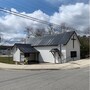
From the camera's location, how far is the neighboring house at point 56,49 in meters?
30.6

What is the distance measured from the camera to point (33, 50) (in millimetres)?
34156

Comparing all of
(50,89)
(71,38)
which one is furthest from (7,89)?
(71,38)

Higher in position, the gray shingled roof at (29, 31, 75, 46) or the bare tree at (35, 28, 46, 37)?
the bare tree at (35, 28, 46, 37)

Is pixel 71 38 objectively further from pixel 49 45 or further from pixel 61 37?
pixel 49 45

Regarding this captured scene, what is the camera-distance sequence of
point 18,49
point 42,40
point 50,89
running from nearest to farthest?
point 50,89, point 18,49, point 42,40

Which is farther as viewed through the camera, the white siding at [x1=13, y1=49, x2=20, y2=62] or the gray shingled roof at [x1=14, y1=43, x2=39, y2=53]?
the white siding at [x1=13, y1=49, x2=20, y2=62]

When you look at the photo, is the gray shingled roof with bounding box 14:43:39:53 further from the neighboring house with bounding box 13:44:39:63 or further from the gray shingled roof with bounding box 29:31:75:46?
the gray shingled roof with bounding box 29:31:75:46

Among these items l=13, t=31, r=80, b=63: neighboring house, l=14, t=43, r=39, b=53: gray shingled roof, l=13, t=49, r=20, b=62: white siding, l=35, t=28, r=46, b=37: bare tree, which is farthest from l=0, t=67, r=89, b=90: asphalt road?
l=35, t=28, r=46, b=37: bare tree

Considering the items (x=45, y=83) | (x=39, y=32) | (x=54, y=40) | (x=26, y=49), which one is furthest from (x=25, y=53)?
(x=39, y=32)

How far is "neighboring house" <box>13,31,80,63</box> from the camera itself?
101ft

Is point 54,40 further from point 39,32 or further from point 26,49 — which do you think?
point 39,32

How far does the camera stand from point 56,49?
30719mm

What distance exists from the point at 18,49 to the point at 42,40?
5161 millimetres

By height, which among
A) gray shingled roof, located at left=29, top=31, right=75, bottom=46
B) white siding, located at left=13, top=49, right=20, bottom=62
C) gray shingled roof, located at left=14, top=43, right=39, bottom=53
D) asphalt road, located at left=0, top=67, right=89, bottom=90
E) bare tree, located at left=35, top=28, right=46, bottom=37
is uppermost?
bare tree, located at left=35, top=28, right=46, bottom=37
